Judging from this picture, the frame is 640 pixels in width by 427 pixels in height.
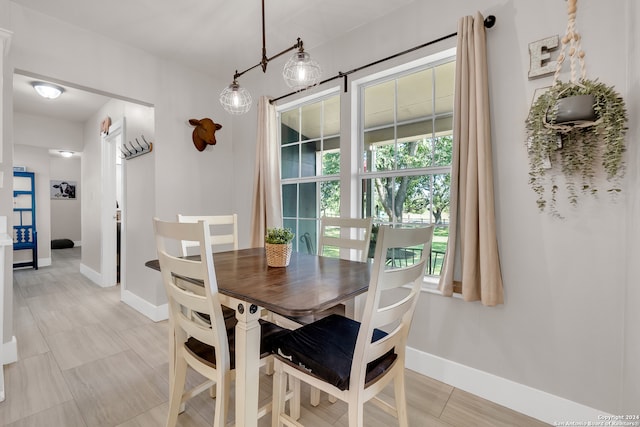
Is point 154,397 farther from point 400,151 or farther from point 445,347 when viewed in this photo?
point 400,151

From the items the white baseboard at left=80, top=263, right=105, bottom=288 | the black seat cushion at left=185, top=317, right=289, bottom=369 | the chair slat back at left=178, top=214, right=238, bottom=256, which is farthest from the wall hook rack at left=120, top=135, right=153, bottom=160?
the black seat cushion at left=185, top=317, right=289, bottom=369

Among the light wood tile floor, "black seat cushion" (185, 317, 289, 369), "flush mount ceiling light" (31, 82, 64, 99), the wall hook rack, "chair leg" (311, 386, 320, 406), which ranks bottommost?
the light wood tile floor

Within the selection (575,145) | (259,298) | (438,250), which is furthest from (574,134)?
(259,298)

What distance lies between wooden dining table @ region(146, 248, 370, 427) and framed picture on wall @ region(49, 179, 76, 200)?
8.62 metres

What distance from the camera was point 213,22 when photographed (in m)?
2.38

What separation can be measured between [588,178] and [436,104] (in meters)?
1.03

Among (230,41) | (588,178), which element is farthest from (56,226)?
(588,178)

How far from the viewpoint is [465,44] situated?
70.9 inches

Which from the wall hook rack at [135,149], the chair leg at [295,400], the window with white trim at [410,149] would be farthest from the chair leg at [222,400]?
the wall hook rack at [135,149]

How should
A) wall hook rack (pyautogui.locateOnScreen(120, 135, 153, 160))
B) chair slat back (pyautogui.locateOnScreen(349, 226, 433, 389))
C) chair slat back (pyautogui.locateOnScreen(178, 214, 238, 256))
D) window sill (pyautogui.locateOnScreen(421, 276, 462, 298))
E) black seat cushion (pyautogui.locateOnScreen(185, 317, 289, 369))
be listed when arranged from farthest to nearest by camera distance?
1. wall hook rack (pyautogui.locateOnScreen(120, 135, 153, 160))
2. chair slat back (pyautogui.locateOnScreen(178, 214, 238, 256))
3. window sill (pyautogui.locateOnScreen(421, 276, 462, 298))
4. black seat cushion (pyautogui.locateOnScreen(185, 317, 289, 369))
5. chair slat back (pyautogui.locateOnScreen(349, 226, 433, 389))

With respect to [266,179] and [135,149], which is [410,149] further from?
[135,149]

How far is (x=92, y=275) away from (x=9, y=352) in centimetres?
270

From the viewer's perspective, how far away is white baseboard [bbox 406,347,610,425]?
5.12 feet

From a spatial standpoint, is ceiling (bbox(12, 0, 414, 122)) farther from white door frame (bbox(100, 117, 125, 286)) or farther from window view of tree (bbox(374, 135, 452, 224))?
white door frame (bbox(100, 117, 125, 286))
